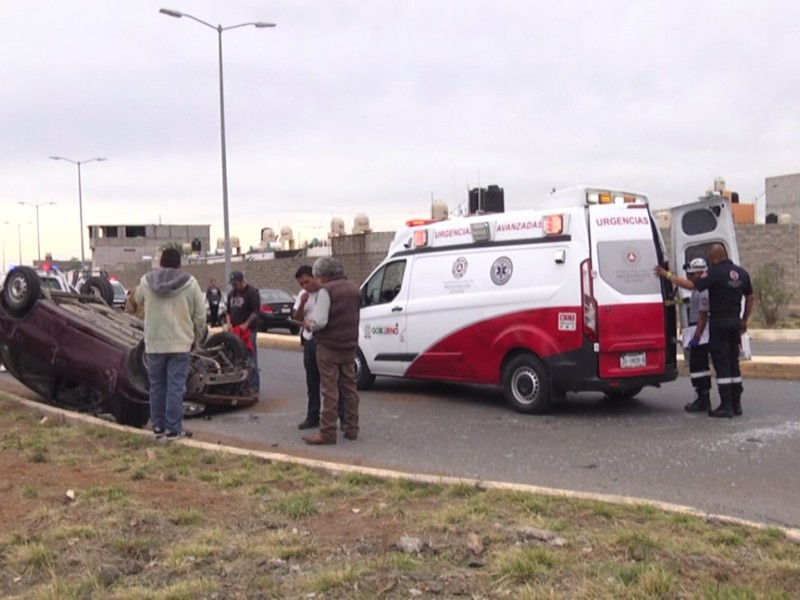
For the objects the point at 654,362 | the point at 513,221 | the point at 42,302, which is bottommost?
the point at 654,362

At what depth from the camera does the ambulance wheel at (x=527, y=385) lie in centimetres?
918

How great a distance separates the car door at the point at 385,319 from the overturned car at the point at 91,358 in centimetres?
179

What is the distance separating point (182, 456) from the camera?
23.1ft

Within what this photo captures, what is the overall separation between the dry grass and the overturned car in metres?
2.53

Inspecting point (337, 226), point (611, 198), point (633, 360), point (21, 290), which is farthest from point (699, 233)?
point (337, 226)

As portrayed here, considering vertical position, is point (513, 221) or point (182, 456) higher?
point (513, 221)

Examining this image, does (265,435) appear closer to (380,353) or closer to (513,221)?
(380,353)

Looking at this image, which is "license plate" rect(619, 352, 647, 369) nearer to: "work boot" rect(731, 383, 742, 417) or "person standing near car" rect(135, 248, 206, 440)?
"work boot" rect(731, 383, 742, 417)

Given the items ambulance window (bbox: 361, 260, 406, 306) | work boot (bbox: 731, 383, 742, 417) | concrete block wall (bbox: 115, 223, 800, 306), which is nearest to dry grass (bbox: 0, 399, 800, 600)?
work boot (bbox: 731, 383, 742, 417)

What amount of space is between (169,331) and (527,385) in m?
3.94

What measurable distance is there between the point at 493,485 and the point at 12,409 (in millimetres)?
6480

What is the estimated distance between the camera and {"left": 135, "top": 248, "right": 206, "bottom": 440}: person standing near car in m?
7.63

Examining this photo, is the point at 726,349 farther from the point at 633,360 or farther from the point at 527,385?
the point at 527,385

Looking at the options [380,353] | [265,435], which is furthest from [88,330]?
[380,353]
